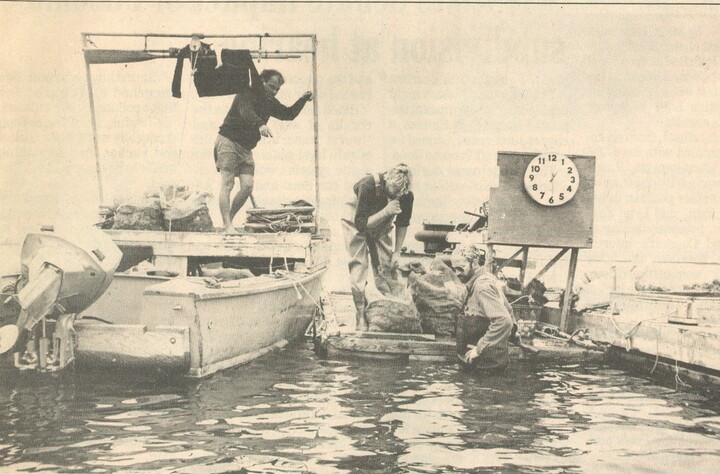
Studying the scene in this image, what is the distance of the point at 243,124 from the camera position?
9180mm

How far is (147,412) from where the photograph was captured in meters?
5.42

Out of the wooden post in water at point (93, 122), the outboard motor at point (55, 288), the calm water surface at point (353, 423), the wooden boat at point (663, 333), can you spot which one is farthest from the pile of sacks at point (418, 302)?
the wooden post in water at point (93, 122)

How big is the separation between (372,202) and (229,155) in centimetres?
217

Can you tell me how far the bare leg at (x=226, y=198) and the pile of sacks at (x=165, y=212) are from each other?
251mm

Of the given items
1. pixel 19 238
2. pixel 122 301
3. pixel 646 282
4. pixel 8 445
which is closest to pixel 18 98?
pixel 19 238

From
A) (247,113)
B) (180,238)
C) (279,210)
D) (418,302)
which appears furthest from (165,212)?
(418,302)

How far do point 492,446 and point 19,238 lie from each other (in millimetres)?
4546

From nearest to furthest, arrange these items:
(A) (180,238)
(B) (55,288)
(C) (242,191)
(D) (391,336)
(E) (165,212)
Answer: (B) (55,288), (D) (391,336), (A) (180,238), (E) (165,212), (C) (242,191)

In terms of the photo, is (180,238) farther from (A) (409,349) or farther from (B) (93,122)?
(A) (409,349)

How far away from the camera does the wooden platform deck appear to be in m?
7.92

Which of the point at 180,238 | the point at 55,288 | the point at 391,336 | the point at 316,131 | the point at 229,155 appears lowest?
the point at 391,336

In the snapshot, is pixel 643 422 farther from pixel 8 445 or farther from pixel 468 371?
pixel 8 445

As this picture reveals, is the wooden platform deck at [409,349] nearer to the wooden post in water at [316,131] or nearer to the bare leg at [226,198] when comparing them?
the bare leg at [226,198]

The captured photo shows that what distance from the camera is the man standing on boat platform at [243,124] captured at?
9.12 m
